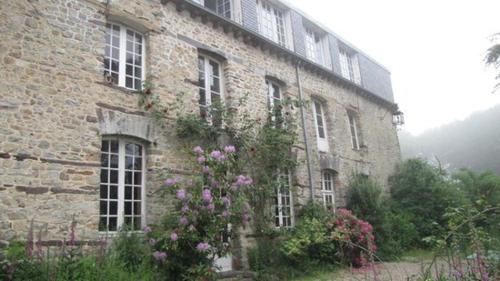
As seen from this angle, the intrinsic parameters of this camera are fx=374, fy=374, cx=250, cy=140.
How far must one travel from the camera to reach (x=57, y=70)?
6.14 metres

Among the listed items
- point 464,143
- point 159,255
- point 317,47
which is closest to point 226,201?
point 159,255

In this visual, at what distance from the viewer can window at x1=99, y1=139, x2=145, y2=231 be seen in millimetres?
6383

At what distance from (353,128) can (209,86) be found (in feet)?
23.0

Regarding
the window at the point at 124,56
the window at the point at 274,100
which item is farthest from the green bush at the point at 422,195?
the window at the point at 124,56

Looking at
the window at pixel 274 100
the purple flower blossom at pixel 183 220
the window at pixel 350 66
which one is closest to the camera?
the purple flower blossom at pixel 183 220

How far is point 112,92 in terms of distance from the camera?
674cm

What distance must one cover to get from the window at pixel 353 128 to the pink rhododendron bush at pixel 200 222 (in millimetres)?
7776

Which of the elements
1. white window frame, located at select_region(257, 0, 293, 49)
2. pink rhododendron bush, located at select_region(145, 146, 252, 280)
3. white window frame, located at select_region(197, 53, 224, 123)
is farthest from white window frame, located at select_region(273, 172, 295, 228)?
white window frame, located at select_region(257, 0, 293, 49)

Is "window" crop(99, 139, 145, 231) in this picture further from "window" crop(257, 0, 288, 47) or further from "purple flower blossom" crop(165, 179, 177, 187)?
"window" crop(257, 0, 288, 47)

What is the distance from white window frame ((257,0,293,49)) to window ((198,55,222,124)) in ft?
8.03

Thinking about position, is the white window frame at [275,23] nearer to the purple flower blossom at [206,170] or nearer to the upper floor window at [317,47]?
the upper floor window at [317,47]

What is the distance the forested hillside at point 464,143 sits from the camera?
2994 centimetres

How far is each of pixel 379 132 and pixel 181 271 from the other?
1108 cm

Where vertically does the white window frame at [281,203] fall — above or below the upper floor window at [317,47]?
below
